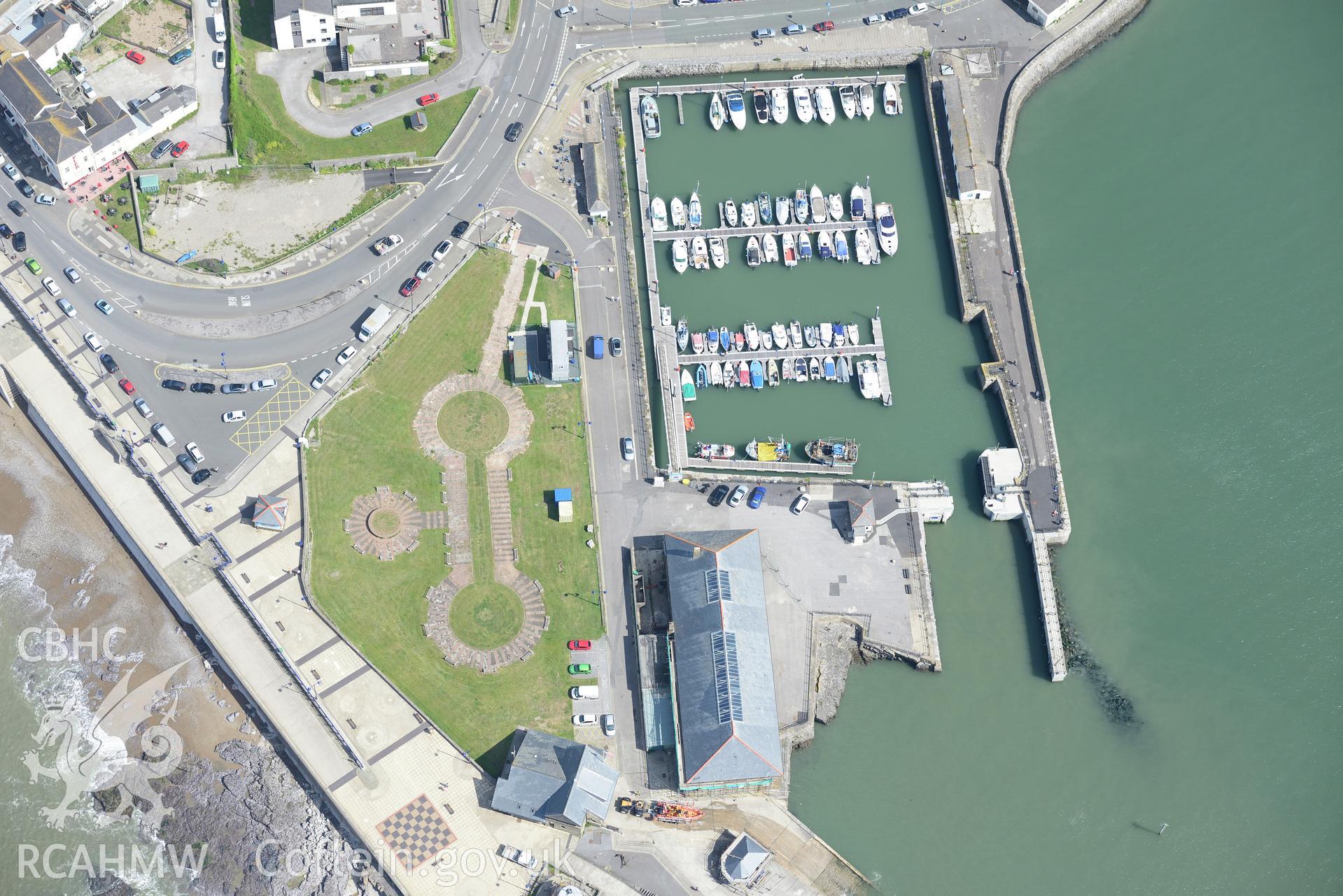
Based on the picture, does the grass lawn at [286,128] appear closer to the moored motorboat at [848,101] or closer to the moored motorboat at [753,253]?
the moored motorboat at [753,253]

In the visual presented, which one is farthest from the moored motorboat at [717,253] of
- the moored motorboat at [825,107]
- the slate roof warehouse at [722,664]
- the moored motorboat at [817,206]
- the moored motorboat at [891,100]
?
the slate roof warehouse at [722,664]

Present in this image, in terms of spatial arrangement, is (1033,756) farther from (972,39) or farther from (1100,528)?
(972,39)

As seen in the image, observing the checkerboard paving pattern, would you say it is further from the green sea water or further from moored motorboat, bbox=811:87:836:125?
moored motorboat, bbox=811:87:836:125

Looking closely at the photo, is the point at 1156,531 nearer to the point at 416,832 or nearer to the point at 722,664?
the point at 722,664

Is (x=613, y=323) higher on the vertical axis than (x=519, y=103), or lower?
lower

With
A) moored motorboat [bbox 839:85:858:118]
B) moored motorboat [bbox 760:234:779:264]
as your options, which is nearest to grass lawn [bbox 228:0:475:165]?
moored motorboat [bbox 760:234:779:264]

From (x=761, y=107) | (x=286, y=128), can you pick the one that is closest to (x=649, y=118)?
(x=761, y=107)

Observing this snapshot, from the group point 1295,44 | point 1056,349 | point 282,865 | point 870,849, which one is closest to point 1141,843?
point 870,849
